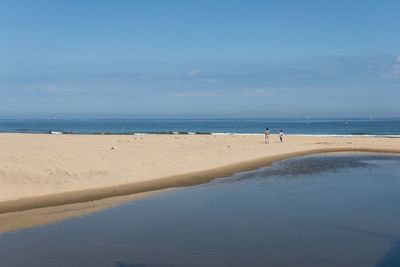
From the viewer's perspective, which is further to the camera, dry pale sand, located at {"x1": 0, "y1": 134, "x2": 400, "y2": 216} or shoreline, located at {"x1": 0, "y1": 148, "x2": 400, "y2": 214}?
dry pale sand, located at {"x1": 0, "y1": 134, "x2": 400, "y2": 216}

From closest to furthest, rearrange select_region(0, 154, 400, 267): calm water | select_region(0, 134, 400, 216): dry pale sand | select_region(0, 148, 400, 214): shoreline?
select_region(0, 154, 400, 267): calm water, select_region(0, 148, 400, 214): shoreline, select_region(0, 134, 400, 216): dry pale sand

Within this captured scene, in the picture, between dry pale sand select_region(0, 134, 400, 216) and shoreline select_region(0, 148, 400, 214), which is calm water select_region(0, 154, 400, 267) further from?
dry pale sand select_region(0, 134, 400, 216)

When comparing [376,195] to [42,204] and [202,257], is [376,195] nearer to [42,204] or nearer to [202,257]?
[202,257]

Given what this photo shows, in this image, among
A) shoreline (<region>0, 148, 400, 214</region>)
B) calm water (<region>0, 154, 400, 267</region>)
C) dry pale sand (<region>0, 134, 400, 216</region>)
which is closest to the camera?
calm water (<region>0, 154, 400, 267</region>)

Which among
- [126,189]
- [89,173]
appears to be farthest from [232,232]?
[89,173]

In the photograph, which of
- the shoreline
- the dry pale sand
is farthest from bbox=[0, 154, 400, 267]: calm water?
the dry pale sand

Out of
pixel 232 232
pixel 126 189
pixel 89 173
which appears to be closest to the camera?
pixel 232 232

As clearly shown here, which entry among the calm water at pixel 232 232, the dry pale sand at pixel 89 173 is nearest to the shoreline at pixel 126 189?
the dry pale sand at pixel 89 173

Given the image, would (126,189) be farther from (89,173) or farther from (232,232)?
(232,232)

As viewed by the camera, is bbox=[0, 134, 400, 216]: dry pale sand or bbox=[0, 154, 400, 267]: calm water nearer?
bbox=[0, 154, 400, 267]: calm water

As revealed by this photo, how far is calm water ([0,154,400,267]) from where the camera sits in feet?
38.0

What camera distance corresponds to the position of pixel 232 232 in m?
14.1

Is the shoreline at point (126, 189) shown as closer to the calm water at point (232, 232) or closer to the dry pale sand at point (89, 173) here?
the dry pale sand at point (89, 173)

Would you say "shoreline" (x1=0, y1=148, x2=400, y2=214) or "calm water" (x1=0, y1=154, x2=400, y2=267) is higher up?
"shoreline" (x1=0, y1=148, x2=400, y2=214)
